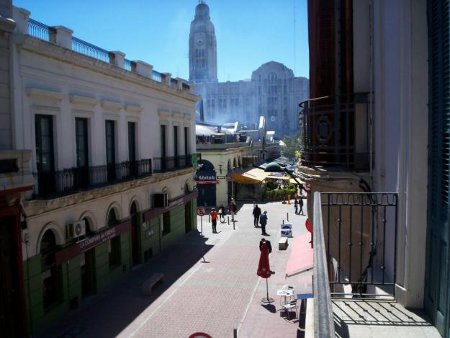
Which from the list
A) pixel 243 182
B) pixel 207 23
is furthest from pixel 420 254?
pixel 207 23

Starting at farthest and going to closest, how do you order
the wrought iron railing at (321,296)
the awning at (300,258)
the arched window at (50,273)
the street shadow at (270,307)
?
the street shadow at (270,307) < the awning at (300,258) < the arched window at (50,273) < the wrought iron railing at (321,296)

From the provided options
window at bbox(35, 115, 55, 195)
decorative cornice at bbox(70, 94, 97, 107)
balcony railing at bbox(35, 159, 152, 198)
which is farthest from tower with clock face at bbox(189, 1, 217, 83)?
window at bbox(35, 115, 55, 195)

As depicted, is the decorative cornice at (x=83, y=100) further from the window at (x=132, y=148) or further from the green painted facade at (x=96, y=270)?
the green painted facade at (x=96, y=270)

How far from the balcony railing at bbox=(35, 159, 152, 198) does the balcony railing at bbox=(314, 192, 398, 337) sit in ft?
26.4

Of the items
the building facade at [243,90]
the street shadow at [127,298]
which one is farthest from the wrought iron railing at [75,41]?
the building facade at [243,90]

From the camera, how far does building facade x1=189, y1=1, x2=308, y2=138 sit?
108 meters

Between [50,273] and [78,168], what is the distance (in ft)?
10.9

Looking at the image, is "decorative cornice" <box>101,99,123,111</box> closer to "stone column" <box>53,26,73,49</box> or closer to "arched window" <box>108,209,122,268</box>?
"stone column" <box>53,26,73,49</box>

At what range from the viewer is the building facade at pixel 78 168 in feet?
39.2

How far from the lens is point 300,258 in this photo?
47.2 ft

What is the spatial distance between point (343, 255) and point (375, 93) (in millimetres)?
3102

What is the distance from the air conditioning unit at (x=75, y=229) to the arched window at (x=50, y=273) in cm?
49

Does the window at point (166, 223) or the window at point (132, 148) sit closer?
the window at point (132, 148)

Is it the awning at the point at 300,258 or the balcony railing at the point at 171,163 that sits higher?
the balcony railing at the point at 171,163
